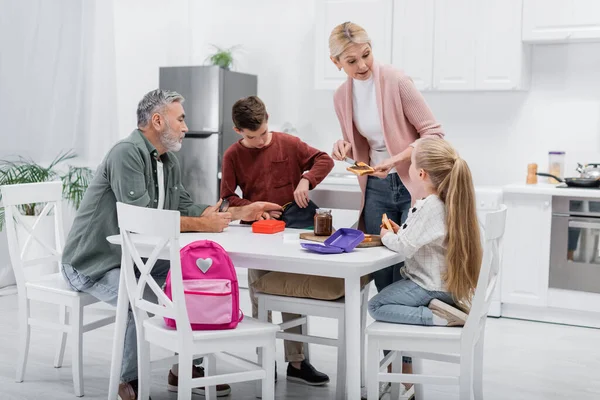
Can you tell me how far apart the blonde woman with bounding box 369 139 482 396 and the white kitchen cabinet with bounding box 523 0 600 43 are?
2.43 metres

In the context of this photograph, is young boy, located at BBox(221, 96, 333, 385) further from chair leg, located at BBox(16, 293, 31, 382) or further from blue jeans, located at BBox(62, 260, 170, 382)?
chair leg, located at BBox(16, 293, 31, 382)

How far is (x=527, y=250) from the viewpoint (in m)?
4.82

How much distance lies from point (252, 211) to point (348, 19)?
8.00ft

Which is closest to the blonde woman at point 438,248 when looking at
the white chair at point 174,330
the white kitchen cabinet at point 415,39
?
the white chair at point 174,330

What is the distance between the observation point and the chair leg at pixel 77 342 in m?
3.21

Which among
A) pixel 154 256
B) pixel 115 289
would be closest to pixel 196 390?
pixel 115 289

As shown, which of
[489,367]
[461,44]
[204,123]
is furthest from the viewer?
[204,123]

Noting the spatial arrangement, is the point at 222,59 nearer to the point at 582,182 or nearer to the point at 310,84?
the point at 310,84

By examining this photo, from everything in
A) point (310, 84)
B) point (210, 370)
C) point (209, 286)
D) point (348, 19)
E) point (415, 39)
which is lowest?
point (210, 370)

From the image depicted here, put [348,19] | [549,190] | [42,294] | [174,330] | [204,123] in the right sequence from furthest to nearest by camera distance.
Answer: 1. [204,123]
2. [348,19]
3. [549,190]
4. [42,294]
5. [174,330]

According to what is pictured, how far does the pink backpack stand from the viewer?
100 inches

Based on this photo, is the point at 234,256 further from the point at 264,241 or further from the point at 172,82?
the point at 172,82

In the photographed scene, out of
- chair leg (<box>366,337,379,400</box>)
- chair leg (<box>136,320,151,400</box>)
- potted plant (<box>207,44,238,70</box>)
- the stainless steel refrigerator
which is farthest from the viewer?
potted plant (<box>207,44,238,70</box>)

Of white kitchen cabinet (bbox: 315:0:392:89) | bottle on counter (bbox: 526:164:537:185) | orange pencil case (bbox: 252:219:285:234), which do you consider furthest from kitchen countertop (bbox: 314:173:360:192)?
orange pencil case (bbox: 252:219:285:234)
